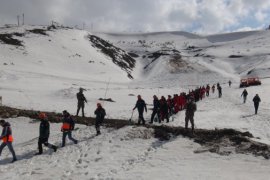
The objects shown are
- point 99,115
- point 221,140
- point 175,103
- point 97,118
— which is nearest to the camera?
point 221,140

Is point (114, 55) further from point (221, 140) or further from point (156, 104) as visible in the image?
point (221, 140)

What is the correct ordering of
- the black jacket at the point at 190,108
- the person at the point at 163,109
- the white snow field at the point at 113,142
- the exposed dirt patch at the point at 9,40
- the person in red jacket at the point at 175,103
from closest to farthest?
the white snow field at the point at 113,142 → the black jacket at the point at 190,108 → the person at the point at 163,109 → the person in red jacket at the point at 175,103 → the exposed dirt patch at the point at 9,40

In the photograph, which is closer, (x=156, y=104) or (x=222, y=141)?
(x=222, y=141)

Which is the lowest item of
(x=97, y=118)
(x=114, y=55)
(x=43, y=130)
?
(x=43, y=130)

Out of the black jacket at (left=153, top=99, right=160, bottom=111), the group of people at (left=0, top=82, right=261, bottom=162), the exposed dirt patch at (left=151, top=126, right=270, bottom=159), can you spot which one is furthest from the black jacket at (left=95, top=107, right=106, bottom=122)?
the black jacket at (left=153, top=99, right=160, bottom=111)

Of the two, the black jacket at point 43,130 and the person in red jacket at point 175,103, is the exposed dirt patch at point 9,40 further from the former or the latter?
the black jacket at point 43,130

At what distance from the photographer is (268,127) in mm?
27203

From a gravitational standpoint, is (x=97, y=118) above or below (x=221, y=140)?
above

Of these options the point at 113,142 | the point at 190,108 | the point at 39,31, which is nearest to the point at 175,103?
the point at 190,108

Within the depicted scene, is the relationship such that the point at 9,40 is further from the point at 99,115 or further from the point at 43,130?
the point at 43,130

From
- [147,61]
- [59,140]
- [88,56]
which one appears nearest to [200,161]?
[59,140]

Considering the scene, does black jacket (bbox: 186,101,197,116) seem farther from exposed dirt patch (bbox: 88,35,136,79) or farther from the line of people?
exposed dirt patch (bbox: 88,35,136,79)

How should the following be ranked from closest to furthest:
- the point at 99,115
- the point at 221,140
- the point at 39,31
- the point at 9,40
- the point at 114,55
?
the point at 221,140 → the point at 99,115 → the point at 9,40 → the point at 39,31 → the point at 114,55

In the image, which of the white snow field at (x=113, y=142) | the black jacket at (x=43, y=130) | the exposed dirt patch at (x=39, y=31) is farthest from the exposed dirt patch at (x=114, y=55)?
the black jacket at (x=43, y=130)
